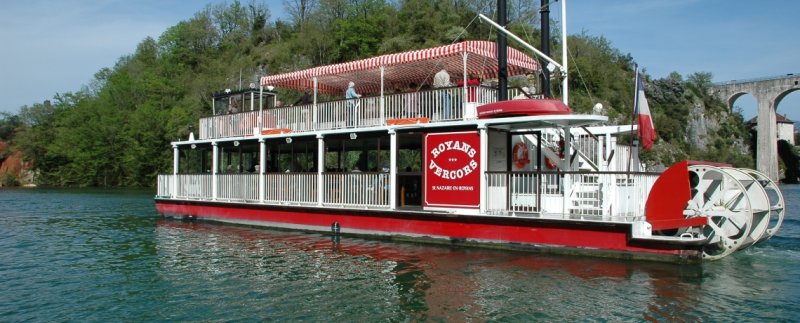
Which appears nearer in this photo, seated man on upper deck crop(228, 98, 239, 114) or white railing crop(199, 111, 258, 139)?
white railing crop(199, 111, 258, 139)

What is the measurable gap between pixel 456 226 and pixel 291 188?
20.2ft

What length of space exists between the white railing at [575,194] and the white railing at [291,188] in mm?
5994

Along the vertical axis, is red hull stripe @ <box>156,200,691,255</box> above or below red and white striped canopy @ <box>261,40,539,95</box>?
below

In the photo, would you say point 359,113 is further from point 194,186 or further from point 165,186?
point 165,186

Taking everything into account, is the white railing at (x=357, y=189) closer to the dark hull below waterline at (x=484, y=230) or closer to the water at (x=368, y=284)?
the dark hull below waterline at (x=484, y=230)

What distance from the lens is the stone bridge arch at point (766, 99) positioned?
70.1m

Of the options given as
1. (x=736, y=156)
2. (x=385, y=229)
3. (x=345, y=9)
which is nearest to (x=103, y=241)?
(x=385, y=229)

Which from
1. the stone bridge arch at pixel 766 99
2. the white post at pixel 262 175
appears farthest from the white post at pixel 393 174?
the stone bridge arch at pixel 766 99

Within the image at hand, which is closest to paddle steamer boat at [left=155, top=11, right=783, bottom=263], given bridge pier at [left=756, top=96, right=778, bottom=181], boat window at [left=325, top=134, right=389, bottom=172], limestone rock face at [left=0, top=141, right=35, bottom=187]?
boat window at [left=325, top=134, right=389, bottom=172]

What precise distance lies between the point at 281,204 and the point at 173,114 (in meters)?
51.8

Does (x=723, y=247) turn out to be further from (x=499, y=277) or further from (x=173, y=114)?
(x=173, y=114)

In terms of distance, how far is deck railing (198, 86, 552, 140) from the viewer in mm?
14320

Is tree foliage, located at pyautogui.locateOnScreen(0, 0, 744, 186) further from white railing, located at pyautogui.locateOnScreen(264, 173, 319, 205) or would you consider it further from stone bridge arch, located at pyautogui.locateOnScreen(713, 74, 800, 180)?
white railing, located at pyautogui.locateOnScreen(264, 173, 319, 205)

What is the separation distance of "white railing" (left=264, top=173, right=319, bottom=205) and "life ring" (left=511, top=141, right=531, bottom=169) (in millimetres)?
5680
